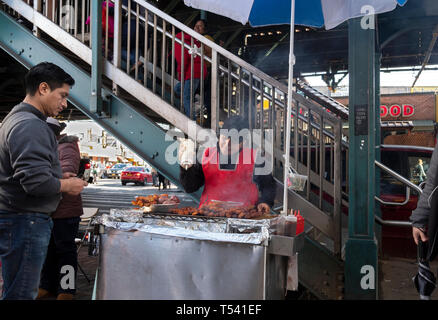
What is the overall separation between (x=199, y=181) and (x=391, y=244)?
4259mm

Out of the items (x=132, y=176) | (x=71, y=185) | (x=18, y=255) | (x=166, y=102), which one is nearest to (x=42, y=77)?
(x=71, y=185)

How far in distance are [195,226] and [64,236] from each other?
211cm

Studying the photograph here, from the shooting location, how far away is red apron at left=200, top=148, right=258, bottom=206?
372cm

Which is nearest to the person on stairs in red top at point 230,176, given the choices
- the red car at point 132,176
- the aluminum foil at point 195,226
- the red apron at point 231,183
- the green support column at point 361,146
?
the red apron at point 231,183

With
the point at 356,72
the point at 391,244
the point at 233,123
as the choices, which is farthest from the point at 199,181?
the point at 391,244

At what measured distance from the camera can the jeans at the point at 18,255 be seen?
2.18 metres

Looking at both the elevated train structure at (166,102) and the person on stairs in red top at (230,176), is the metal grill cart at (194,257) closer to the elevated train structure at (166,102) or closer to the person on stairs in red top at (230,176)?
the person on stairs in red top at (230,176)

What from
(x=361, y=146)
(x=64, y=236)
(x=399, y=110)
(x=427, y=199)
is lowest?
(x=64, y=236)

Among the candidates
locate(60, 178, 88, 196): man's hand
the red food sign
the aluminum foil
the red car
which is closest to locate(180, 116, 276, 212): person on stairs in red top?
the aluminum foil

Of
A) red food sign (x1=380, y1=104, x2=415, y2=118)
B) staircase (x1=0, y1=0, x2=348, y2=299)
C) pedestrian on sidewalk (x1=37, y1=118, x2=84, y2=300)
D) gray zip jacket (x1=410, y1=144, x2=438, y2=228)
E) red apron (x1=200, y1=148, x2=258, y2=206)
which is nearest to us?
gray zip jacket (x1=410, y1=144, x2=438, y2=228)

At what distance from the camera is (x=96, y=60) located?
4547 millimetres

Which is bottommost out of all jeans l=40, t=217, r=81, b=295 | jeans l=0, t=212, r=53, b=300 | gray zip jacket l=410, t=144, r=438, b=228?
jeans l=40, t=217, r=81, b=295

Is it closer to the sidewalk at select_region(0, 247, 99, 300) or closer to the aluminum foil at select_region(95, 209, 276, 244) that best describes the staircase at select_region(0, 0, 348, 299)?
the aluminum foil at select_region(95, 209, 276, 244)

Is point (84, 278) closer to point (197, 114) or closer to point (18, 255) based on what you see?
point (197, 114)
